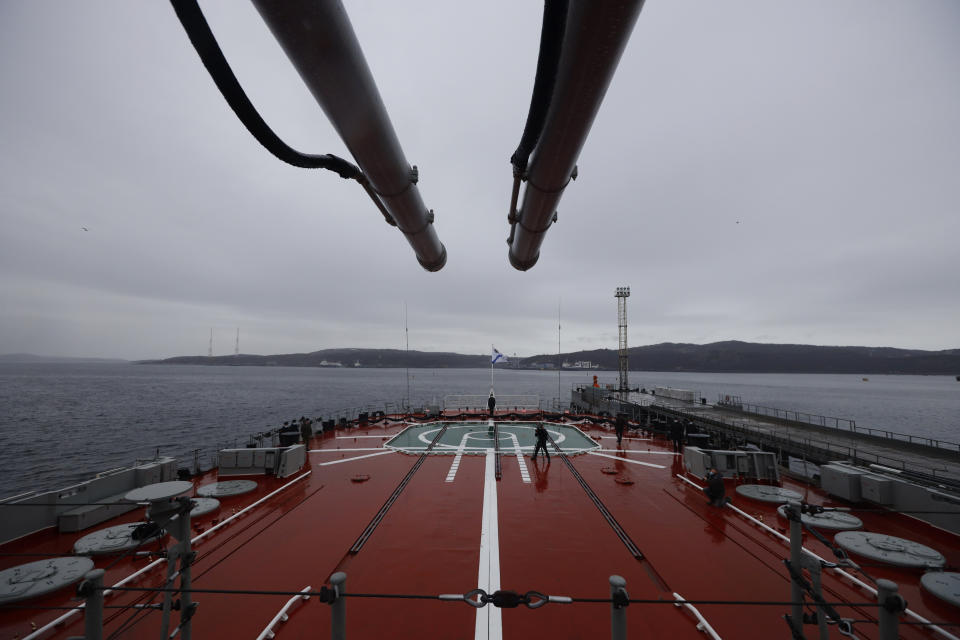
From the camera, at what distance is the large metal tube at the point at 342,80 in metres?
3.30

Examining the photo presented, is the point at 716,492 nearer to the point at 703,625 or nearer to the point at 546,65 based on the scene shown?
the point at 703,625

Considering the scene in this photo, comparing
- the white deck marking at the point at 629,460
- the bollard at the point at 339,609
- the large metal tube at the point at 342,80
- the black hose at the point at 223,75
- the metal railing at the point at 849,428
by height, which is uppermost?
the large metal tube at the point at 342,80

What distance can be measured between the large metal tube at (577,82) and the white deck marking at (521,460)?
10165mm

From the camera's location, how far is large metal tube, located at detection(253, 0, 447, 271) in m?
3.30

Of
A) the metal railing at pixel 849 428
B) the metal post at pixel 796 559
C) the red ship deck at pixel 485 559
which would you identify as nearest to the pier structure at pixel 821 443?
the metal railing at pixel 849 428

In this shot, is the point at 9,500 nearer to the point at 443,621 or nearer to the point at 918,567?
the point at 443,621

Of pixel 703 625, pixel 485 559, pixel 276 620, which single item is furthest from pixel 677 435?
pixel 276 620

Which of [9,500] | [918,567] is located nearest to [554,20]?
[918,567]

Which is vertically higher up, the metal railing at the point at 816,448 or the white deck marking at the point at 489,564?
the white deck marking at the point at 489,564

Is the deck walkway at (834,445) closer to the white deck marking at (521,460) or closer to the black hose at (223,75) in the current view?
the white deck marking at (521,460)

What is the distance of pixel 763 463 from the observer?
544 inches

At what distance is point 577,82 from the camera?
419 centimetres

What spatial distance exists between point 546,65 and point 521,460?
1457 centimetres

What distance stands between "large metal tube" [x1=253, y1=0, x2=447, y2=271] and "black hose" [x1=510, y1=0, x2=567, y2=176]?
1.79 m
